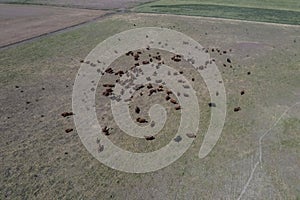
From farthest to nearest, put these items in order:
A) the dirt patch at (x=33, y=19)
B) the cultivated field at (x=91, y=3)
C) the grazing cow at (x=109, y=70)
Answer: the cultivated field at (x=91, y=3) → the dirt patch at (x=33, y=19) → the grazing cow at (x=109, y=70)

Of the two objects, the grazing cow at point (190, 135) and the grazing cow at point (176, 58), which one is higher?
the grazing cow at point (190, 135)

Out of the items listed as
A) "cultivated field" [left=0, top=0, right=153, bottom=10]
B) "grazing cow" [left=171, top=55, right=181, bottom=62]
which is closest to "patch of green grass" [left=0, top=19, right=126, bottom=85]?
"grazing cow" [left=171, top=55, right=181, bottom=62]

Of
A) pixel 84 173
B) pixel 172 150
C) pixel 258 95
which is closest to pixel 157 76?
pixel 258 95

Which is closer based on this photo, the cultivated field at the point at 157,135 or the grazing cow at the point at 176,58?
the cultivated field at the point at 157,135

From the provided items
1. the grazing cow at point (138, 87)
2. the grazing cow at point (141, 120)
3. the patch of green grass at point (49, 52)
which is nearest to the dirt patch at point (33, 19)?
the patch of green grass at point (49, 52)

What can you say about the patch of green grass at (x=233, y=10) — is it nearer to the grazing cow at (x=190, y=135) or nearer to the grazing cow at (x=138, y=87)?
the grazing cow at (x=138, y=87)

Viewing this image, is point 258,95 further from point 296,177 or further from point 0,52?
point 0,52
